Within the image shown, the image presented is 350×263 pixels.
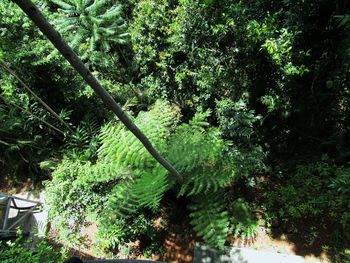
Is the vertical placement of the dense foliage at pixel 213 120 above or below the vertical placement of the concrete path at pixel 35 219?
→ above

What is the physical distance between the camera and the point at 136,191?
4.02 meters

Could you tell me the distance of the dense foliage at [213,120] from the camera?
393 cm

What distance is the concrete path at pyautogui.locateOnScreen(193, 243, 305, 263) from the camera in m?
4.13

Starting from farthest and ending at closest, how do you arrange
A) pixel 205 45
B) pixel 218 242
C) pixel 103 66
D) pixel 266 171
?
pixel 103 66, pixel 266 171, pixel 205 45, pixel 218 242

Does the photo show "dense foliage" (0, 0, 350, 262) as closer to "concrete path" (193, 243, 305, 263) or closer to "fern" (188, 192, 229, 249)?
"fern" (188, 192, 229, 249)

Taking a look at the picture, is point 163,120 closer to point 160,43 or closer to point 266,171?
point 160,43

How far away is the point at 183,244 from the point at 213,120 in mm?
2065

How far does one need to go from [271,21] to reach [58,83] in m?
3.60

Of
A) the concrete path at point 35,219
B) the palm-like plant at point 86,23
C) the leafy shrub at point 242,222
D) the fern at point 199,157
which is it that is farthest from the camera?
the concrete path at point 35,219

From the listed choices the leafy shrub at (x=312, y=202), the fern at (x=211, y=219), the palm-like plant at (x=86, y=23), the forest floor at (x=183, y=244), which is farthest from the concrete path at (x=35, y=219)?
the leafy shrub at (x=312, y=202)

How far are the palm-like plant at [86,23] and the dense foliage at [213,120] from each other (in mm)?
23

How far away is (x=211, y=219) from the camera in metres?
4.12

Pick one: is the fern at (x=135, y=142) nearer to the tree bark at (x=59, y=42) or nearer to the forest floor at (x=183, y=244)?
the forest floor at (x=183, y=244)

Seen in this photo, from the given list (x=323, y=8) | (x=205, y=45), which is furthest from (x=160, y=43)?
(x=323, y=8)
